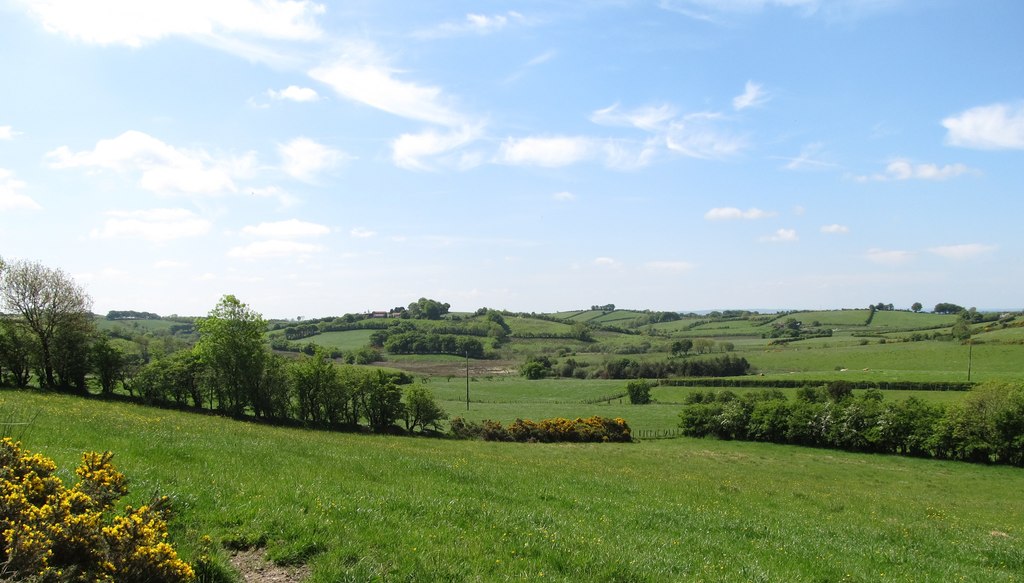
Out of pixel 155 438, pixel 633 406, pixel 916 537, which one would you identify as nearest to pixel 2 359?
pixel 155 438

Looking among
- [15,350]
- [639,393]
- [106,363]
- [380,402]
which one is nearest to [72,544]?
[380,402]

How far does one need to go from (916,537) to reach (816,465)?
1615 inches

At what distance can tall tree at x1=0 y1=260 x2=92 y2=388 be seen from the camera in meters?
49.8

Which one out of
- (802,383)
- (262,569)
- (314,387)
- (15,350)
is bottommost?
(802,383)

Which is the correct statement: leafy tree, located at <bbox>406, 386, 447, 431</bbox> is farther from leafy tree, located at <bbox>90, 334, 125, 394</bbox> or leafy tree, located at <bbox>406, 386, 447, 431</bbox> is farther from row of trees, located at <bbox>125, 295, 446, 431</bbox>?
leafy tree, located at <bbox>90, 334, 125, 394</bbox>

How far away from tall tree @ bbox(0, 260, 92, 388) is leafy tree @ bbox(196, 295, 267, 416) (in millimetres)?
10859

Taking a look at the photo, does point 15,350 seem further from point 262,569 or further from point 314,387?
point 262,569

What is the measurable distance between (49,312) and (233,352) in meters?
16.6

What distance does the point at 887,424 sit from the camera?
2438 inches

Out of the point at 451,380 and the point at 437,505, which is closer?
the point at 437,505

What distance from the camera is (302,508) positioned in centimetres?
1014

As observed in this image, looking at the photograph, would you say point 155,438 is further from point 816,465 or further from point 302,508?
point 816,465

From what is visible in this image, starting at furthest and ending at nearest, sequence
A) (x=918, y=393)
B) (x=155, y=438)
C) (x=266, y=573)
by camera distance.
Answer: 1. (x=918, y=393)
2. (x=155, y=438)
3. (x=266, y=573)

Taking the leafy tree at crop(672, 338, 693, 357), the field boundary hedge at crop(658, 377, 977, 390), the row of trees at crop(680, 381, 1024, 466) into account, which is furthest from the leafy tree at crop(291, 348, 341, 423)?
the leafy tree at crop(672, 338, 693, 357)
